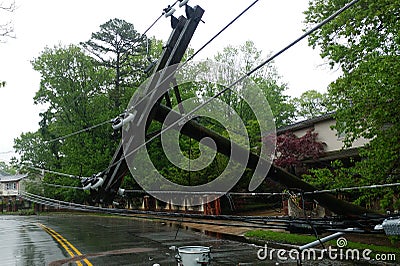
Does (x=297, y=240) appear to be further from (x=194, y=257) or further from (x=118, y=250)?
(x=194, y=257)

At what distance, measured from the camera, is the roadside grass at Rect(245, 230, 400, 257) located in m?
12.4

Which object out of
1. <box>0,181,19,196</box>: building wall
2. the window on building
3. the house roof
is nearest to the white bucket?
the house roof

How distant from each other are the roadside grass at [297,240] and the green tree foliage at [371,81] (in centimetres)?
210

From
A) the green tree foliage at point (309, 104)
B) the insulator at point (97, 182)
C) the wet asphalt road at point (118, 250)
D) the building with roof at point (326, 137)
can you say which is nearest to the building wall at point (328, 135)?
the building with roof at point (326, 137)

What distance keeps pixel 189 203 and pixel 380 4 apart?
69.3 ft

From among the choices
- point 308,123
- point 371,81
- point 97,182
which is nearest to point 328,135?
point 308,123

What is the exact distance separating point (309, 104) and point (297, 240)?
3733 centimetres

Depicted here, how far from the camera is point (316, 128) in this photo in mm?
24844

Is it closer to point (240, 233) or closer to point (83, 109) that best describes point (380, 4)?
point (240, 233)

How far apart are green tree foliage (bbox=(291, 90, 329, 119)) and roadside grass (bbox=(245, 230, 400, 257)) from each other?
3469cm

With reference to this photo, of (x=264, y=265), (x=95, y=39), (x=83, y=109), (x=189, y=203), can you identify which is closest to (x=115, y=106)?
(x=83, y=109)

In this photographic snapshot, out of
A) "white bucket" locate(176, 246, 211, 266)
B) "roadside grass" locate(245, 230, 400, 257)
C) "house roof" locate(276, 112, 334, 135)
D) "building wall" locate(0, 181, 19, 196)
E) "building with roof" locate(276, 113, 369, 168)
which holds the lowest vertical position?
"roadside grass" locate(245, 230, 400, 257)

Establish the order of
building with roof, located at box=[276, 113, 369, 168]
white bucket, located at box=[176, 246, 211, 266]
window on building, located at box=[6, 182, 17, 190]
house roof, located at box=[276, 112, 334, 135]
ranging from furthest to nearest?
window on building, located at box=[6, 182, 17, 190] → house roof, located at box=[276, 112, 334, 135] → building with roof, located at box=[276, 113, 369, 168] → white bucket, located at box=[176, 246, 211, 266]

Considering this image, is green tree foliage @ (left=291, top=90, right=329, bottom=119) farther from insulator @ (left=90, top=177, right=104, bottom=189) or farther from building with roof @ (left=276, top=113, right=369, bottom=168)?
insulator @ (left=90, top=177, right=104, bottom=189)
